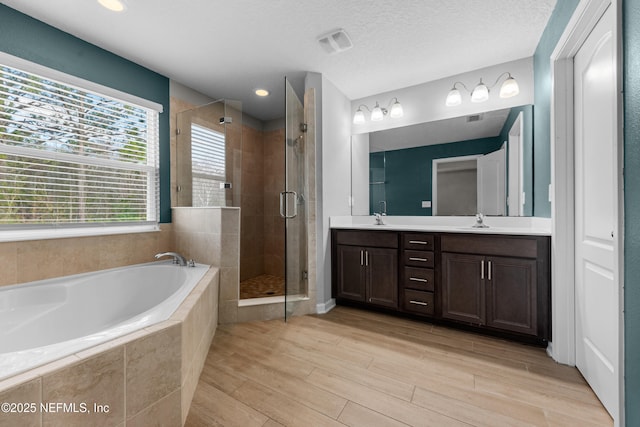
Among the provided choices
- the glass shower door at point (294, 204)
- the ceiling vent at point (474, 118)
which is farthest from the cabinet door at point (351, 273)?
the ceiling vent at point (474, 118)

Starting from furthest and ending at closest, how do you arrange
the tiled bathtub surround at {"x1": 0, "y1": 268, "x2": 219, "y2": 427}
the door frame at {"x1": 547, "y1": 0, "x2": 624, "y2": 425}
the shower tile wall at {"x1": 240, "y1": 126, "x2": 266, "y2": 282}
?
the shower tile wall at {"x1": 240, "y1": 126, "x2": 266, "y2": 282}, the door frame at {"x1": 547, "y1": 0, "x2": 624, "y2": 425}, the tiled bathtub surround at {"x1": 0, "y1": 268, "x2": 219, "y2": 427}

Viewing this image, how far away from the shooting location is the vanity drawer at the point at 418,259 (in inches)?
88.2

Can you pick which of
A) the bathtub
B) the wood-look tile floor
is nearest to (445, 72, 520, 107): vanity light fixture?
the wood-look tile floor

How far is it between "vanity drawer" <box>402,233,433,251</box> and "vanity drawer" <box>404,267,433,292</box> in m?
0.19

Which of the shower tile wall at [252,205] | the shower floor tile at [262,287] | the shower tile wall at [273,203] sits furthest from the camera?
the shower tile wall at [273,203]

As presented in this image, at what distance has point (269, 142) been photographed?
3975 mm

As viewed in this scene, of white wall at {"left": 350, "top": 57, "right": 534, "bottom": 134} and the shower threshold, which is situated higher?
white wall at {"left": 350, "top": 57, "right": 534, "bottom": 134}

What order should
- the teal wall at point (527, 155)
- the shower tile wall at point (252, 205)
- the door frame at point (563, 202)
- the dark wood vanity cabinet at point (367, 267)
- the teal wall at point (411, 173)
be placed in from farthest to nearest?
the shower tile wall at point (252, 205), the teal wall at point (411, 173), the dark wood vanity cabinet at point (367, 267), the teal wall at point (527, 155), the door frame at point (563, 202)

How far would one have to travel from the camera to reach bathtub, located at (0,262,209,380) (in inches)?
41.8

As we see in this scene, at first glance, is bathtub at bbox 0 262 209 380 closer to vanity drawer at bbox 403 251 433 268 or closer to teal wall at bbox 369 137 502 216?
vanity drawer at bbox 403 251 433 268

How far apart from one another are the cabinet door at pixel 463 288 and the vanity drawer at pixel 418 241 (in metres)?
0.15

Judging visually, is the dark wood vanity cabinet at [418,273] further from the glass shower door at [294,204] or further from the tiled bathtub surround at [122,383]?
the tiled bathtub surround at [122,383]

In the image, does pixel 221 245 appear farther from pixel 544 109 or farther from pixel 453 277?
pixel 544 109

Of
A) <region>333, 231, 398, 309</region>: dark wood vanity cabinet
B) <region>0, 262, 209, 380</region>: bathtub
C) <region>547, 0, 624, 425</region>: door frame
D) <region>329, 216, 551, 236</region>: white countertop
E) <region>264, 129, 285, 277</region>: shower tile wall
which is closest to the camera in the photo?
<region>0, 262, 209, 380</region>: bathtub
